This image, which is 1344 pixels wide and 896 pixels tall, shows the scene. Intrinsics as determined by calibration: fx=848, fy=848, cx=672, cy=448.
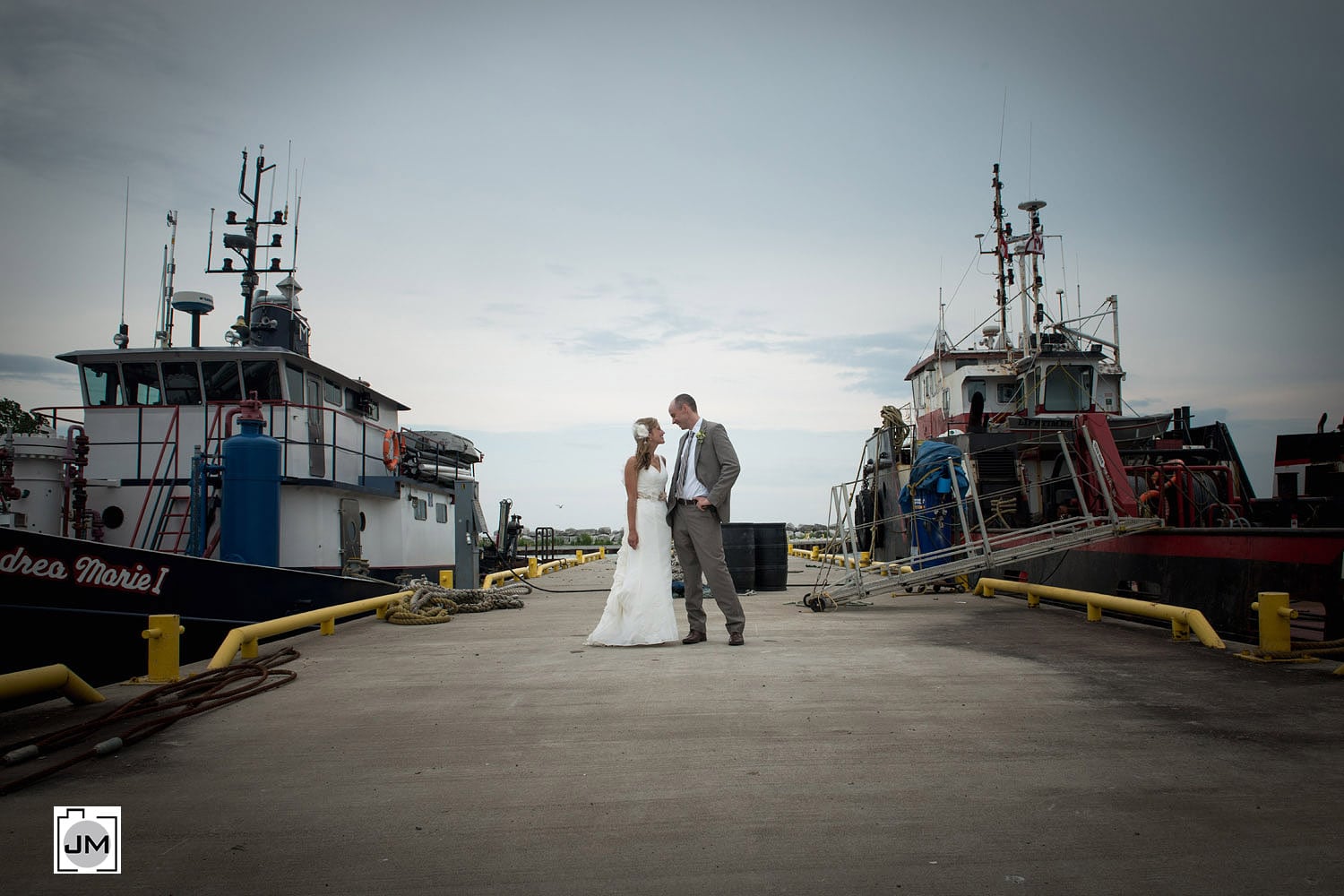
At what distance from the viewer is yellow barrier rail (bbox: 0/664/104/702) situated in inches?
155

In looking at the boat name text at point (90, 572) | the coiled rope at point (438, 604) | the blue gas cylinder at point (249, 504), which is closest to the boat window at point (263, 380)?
the blue gas cylinder at point (249, 504)

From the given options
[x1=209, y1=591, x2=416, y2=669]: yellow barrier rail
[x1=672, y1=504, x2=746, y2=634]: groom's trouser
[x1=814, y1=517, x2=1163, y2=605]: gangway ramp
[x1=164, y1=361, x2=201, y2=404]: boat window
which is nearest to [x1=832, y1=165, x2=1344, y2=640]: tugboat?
[x1=814, y1=517, x2=1163, y2=605]: gangway ramp

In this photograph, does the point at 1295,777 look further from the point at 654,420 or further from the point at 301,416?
the point at 301,416

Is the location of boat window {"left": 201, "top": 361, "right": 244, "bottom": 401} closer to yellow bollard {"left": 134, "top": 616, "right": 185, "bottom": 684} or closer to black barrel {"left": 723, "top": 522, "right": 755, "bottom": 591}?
yellow bollard {"left": 134, "top": 616, "right": 185, "bottom": 684}

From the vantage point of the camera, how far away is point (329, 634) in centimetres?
779

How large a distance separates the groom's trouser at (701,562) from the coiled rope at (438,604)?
3217 mm

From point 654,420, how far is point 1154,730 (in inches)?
163

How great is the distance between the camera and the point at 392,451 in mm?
12719

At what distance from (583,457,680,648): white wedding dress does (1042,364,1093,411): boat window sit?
14.5m

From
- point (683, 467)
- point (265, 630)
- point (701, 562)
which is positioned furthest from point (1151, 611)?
point (265, 630)

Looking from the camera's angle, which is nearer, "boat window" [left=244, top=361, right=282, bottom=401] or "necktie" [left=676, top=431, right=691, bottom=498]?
"necktie" [left=676, top=431, right=691, bottom=498]

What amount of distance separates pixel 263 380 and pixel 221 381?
50cm

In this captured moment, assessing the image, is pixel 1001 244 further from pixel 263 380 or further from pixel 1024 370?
pixel 263 380

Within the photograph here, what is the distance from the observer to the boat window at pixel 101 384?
35.8 ft
